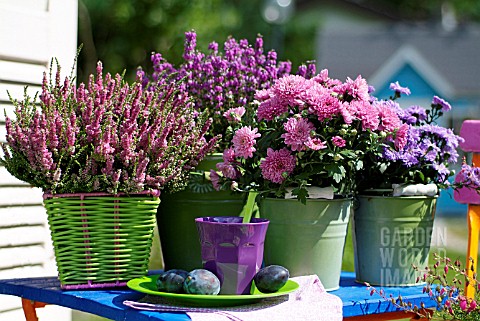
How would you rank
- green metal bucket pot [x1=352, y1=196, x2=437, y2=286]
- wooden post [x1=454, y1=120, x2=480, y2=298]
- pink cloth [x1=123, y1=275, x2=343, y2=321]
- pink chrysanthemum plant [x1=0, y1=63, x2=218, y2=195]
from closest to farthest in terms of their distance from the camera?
pink cloth [x1=123, y1=275, x2=343, y2=321] < pink chrysanthemum plant [x1=0, y1=63, x2=218, y2=195] < green metal bucket pot [x1=352, y1=196, x2=437, y2=286] < wooden post [x1=454, y1=120, x2=480, y2=298]

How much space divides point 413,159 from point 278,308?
62 centimetres

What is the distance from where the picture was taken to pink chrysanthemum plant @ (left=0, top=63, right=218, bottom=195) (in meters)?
1.91

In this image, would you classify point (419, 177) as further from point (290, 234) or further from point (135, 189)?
point (135, 189)

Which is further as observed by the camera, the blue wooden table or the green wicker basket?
the green wicker basket

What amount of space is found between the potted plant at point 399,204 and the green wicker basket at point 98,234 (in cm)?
59

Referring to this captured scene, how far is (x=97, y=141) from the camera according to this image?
75.8 inches

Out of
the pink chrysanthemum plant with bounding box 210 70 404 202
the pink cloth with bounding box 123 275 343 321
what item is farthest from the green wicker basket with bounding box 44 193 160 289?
the pink chrysanthemum plant with bounding box 210 70 404 202

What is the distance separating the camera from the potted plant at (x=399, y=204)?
217 centimetres

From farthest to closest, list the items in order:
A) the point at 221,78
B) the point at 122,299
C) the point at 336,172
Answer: the point at 221,78
the point at 336,172
the point at 122,299

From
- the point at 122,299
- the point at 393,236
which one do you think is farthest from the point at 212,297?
the point at 393,236

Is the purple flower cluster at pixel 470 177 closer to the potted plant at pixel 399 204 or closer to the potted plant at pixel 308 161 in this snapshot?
the potted plant at pixel 399 204

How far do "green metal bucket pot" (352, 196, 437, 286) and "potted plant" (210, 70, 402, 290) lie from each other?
10 centimetres

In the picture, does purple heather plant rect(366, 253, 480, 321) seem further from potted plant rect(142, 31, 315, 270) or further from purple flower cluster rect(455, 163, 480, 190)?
potted plant rect(142, 31, 315, 270)

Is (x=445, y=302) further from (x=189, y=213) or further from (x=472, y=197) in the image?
(x=189, y=213)
